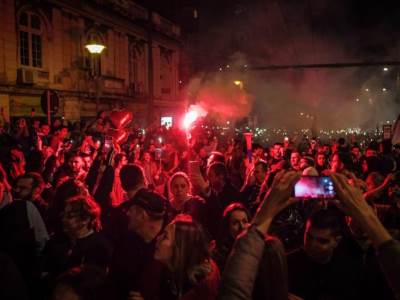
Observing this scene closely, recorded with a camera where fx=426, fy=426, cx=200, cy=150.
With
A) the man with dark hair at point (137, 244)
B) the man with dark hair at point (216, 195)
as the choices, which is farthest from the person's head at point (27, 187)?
the man with dark hair at point (216, 195)

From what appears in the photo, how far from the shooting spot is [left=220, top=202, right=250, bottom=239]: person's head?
149 inches

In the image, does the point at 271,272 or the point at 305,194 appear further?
the point at 305,194

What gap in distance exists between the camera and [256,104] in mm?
54594

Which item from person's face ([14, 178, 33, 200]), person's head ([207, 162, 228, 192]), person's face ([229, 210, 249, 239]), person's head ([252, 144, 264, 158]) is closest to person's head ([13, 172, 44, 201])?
person's face ([14, 178, 33, 200])

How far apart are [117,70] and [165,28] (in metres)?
9.52

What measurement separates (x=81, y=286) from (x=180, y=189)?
3.31 m

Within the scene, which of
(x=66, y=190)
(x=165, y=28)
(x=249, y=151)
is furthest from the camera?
(x=165, y=28)

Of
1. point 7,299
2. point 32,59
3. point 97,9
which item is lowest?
point 7,299

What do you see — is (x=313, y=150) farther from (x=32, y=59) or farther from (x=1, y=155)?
(x=32, y=59)

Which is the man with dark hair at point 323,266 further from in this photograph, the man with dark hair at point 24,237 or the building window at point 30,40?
the building window at point 30,40

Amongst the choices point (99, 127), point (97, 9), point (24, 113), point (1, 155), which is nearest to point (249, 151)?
point (99, 127)

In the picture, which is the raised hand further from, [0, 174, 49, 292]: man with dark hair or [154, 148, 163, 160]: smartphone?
[154, 148, 163, 160]: smartphone

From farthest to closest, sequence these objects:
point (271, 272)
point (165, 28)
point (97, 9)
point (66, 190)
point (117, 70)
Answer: point (165, 28)
point (117, 70)
point (97, 9)
point (66, 190)
point (271, 272)

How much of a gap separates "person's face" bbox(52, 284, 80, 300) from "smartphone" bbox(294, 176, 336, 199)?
1.84m
